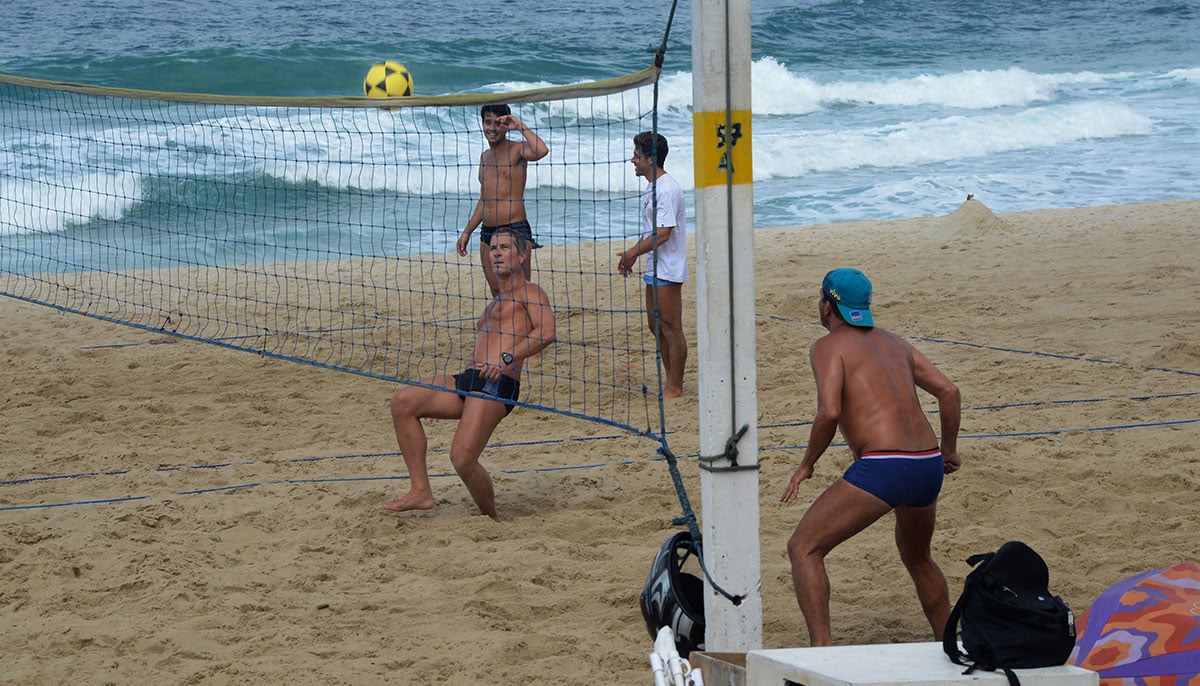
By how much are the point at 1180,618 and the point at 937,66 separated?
2624 centimetres

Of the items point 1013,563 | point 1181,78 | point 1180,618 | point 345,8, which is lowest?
point 1180,618

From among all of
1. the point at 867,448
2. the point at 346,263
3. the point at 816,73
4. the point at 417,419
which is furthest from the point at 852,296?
the point at 816,73

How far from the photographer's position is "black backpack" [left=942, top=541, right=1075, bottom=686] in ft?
9.30

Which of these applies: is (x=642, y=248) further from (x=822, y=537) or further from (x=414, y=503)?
(x=822, y=537)

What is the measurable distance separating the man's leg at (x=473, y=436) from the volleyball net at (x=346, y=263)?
0.98ft

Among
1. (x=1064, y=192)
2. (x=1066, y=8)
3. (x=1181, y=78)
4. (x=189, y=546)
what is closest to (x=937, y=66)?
(x=1181, y=78)

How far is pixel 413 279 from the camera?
1085 centimetres

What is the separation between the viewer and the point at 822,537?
3879 millimetres

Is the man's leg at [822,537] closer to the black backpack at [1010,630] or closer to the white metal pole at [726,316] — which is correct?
the white metal pole at [726,316]

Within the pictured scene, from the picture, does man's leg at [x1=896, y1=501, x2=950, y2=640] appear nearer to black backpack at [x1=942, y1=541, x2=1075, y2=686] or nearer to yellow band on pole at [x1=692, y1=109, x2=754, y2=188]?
black backpack at [x1=942, y1=541, x2=1075, y2=686]

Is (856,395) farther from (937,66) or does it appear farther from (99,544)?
(937,66)

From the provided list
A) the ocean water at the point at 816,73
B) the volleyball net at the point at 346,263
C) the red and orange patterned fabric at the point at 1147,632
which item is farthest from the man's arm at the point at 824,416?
the ocean water at the point at 816,73

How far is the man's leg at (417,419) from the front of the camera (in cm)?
554

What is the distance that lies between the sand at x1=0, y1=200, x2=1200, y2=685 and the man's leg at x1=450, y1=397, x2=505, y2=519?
0.86ft
